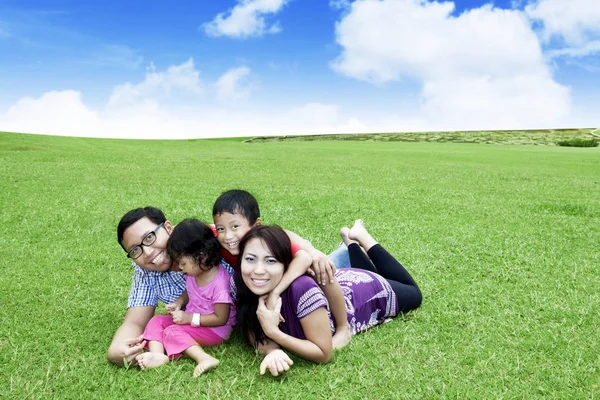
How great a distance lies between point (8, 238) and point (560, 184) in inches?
563

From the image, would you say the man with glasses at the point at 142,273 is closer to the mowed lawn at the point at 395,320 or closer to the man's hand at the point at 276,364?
the mowed lawn at the point at 395,320

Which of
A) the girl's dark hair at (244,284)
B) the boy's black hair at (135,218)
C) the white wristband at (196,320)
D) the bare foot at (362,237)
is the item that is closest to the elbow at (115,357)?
the white wristband at (196,320)

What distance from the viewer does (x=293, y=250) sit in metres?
3.85

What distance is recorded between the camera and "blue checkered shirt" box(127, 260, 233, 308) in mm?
4340

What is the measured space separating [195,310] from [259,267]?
0.87 metres

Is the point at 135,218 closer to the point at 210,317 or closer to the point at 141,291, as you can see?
the point at 141,291

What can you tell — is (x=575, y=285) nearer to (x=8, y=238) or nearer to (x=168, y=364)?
(x=168, y=364)

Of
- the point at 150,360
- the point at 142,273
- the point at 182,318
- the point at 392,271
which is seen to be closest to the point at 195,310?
the point at 182,318

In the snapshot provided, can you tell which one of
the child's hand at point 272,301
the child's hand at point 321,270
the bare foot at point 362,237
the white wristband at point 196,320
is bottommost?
the white wristband at point 196,320

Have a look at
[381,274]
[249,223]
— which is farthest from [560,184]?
[249,223]

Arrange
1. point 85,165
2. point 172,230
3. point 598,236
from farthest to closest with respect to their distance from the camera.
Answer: point 85,165 < point 598,236 < point 172,230

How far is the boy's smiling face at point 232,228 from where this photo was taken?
3838mm

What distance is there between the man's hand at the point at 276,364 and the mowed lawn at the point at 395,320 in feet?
0.41

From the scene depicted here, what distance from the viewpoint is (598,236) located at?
8188 mm
